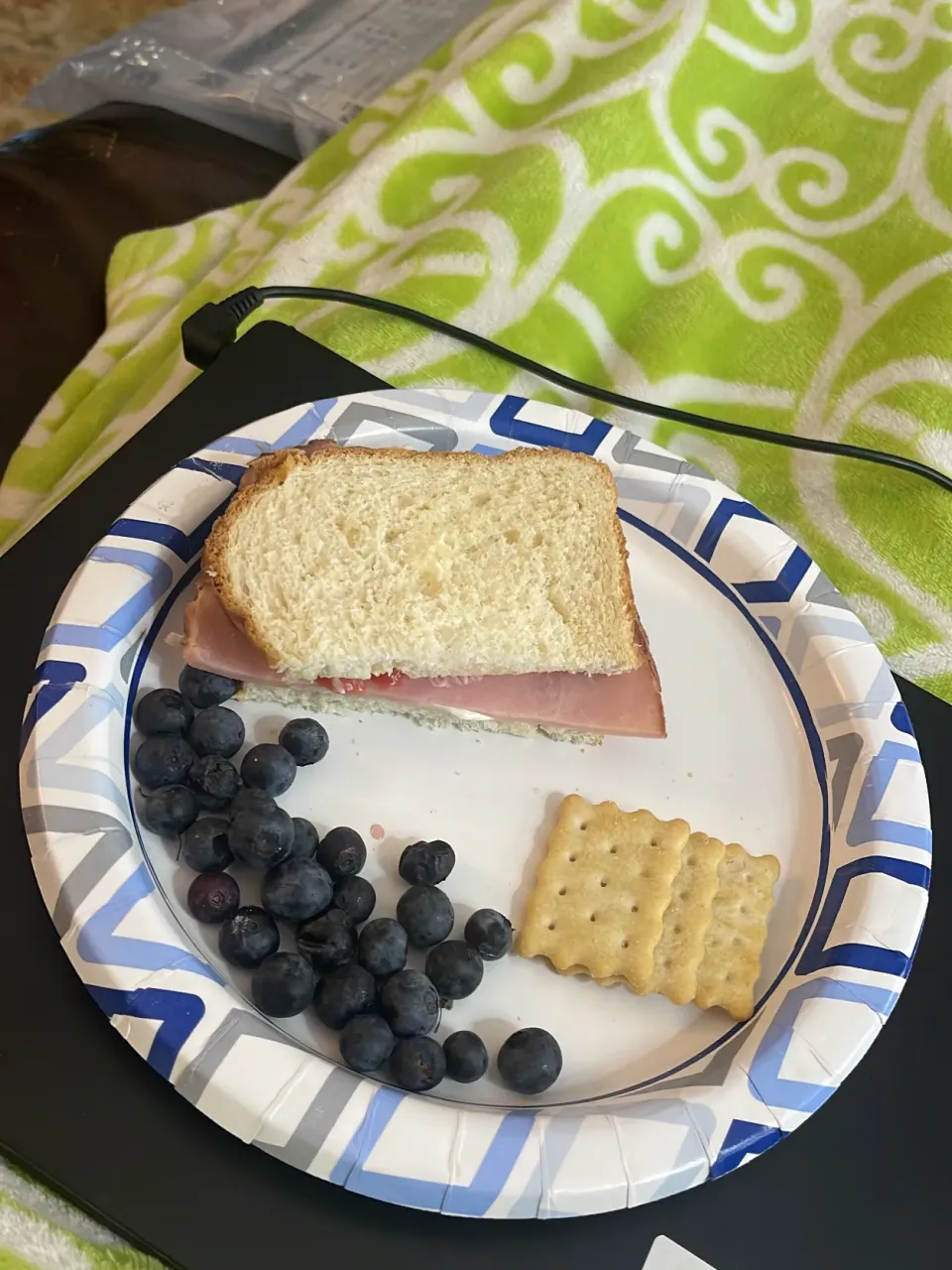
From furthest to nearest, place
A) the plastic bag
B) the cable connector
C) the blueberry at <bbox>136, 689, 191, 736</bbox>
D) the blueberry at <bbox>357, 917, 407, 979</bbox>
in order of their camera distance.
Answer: the plastic bag → the cable connector → the blueberry at <bbox>136, 689, 191, 736</bbox> → the blueberry at <bbox>357, 917, 407, 979</bbox>

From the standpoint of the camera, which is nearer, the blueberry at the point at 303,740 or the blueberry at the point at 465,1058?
the blueberry at the point at 465,1058

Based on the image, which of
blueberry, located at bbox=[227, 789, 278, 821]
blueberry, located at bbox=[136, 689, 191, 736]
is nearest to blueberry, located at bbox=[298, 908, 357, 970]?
blueberry, located at bbox=[227, 789, 278, 821]

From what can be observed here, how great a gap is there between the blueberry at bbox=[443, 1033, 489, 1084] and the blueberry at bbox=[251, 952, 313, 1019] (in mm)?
125

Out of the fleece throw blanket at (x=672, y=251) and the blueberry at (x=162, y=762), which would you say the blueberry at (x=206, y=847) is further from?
the fleece throw blanket at (x=672, y=251)

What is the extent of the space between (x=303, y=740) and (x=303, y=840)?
0.35 feet

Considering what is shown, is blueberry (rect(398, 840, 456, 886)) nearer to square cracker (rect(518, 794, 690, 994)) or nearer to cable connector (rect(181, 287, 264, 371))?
square cracker (rect(518, 794, 690, 994))

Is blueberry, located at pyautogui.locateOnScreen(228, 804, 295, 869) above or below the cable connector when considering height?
below

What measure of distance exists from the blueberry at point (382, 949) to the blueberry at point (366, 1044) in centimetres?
4

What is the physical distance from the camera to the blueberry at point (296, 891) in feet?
2.71

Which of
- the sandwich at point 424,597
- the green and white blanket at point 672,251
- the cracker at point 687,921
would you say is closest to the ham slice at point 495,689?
the sandwich at point 424,597

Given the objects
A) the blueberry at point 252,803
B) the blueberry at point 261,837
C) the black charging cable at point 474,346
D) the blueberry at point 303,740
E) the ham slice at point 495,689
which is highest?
the black charging cable at point 474,346

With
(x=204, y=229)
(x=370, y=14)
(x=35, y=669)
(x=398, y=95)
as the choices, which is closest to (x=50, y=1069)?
(x=35, y=669)

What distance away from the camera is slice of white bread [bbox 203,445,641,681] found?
0.97 metres

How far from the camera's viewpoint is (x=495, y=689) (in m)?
1.00
